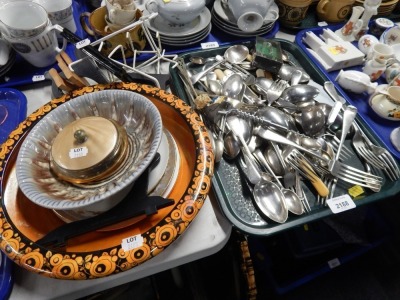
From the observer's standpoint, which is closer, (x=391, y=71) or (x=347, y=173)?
(x=347, y=173)

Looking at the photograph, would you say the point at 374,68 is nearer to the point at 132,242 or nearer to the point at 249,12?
the point at 249,12

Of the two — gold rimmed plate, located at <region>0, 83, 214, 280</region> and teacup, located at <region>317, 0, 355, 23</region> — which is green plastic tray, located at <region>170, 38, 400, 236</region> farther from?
teacup, located at <region>317, 0, 355, 23</region>

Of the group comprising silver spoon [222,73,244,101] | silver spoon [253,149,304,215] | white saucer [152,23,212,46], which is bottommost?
silver spoon [253,149,304,215]

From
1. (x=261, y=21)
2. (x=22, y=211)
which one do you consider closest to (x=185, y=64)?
(x=261, y=21)

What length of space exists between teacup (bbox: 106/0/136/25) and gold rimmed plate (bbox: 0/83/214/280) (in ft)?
1.01

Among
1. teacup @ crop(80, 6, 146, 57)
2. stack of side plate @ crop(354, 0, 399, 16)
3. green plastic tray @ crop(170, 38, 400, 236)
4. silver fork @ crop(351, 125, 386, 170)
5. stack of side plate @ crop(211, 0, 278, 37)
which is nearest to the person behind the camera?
green plastic tray @ crop(170, 38, 400, 236)

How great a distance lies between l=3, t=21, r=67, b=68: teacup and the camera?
2.04ft

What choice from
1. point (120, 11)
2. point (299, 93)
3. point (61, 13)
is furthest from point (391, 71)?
point (61, 13)

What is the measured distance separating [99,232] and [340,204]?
0.43 meters

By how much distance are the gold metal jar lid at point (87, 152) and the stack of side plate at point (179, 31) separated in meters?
0.44

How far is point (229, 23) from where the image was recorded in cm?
81

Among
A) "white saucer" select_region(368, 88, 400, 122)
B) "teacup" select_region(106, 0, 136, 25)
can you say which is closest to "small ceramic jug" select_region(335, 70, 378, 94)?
"white saucer" select_region(368, 88, 400, 122)

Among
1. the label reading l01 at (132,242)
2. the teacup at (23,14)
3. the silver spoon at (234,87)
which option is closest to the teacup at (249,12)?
the silver spoon at (234,87)

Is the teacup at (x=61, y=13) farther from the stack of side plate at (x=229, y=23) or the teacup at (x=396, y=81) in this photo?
the teacup at (x=396, y=81)
